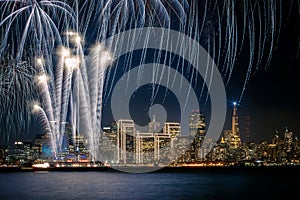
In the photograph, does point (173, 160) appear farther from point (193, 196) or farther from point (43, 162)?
point (193, 196)

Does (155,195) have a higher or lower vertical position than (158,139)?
lower

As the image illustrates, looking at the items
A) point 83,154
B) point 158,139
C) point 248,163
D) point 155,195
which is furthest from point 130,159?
point 155,195

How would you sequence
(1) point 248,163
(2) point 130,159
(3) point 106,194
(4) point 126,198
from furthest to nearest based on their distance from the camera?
(1) point 248,163, (2) point 130,159, (3) point 106,194, (4) point 126,198

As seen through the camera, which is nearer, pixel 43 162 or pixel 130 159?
pixel 43 162

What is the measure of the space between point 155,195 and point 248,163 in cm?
14321

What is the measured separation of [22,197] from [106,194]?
28.9 feet

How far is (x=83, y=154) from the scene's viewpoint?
142 metres

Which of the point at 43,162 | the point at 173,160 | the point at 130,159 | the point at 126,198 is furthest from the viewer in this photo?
the point at 173,160

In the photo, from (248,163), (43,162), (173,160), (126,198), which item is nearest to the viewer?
(126,198)

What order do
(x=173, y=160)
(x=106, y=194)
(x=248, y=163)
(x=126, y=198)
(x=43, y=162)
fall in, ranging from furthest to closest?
(x=248, y=163), (x=173, y=160), (x=43, y=162), (x=106, y=194), (x=126, y=198)

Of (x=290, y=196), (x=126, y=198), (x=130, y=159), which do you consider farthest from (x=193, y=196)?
(x=130, y=159)

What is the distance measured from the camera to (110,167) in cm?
14112

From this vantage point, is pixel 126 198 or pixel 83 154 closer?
pixel 126 198

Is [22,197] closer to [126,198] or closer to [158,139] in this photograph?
[126,198]
